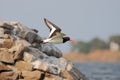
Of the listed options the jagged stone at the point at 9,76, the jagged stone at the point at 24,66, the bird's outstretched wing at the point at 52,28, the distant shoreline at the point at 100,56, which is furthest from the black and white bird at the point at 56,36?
the distant shoreline at the point at 100,56

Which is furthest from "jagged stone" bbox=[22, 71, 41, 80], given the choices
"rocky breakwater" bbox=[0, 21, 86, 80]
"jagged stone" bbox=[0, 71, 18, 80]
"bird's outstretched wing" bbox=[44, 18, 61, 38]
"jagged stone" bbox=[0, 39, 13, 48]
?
"bird's outstretched wing" bbox=[44, 18, 61, 38]

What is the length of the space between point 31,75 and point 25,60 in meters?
0.79

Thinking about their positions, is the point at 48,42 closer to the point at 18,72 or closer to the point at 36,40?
the point at 36,40

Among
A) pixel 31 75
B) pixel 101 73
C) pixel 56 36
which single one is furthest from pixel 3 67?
pixel 101 73

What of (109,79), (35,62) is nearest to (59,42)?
(35,62)

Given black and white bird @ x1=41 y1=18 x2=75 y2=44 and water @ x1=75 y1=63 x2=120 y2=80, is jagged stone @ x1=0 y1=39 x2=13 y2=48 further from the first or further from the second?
water @ x1=75 y1=63 x2=120 y2=80

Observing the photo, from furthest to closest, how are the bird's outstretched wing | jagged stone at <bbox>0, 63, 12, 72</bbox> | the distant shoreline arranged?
the distant shoreline < the bird's outstretched wing < jagged stone at <bbox>0, 63, 12, 72</bbox>

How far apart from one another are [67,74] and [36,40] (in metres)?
2.44

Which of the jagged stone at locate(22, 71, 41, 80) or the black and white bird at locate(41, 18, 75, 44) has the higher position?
the black and white bird at locate(41, 18, 75, 44)

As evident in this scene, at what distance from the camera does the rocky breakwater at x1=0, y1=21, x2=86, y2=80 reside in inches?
955

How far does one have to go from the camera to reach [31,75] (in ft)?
79.1

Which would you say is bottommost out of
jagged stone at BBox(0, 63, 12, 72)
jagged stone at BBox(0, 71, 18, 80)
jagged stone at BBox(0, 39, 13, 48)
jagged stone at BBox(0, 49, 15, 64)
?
jagged stone at BBox(0, 71, 18, 80)

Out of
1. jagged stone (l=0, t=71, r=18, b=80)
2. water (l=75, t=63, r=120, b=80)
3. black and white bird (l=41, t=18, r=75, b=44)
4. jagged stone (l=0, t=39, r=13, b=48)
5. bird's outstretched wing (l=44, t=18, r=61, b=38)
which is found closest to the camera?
jagged stone (l=0, t=71, r=18, b=80)

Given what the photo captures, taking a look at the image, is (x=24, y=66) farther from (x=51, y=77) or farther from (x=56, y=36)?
(x=56, y=36)
